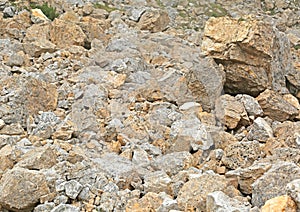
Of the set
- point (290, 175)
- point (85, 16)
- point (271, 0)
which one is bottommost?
point (271, 0)

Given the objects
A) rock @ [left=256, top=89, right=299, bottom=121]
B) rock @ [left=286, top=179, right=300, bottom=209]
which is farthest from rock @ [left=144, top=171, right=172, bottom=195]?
rock @ [left=256, top=89, right=299, bottom=121]

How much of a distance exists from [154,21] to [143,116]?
5.06 metres

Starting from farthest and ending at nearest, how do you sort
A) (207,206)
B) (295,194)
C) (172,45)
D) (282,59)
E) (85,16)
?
(85,16) < (172,45) < (282,59) < (207,206) < (295,194)

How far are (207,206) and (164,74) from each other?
4.20 metres

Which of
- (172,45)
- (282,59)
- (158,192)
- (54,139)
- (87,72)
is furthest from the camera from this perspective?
(172,45)

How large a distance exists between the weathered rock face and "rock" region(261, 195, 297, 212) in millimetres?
4059

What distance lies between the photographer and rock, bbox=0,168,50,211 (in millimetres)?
5324

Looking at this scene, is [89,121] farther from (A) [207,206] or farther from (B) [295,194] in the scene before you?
(B) [295,194]

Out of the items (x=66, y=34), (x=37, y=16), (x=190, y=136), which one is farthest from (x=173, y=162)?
(x=37, y=16)

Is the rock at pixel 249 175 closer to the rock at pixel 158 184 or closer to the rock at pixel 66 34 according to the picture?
the rock at pixel 158 184

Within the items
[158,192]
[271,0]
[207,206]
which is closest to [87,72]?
[158,192]

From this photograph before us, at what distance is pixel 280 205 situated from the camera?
4.48 metres

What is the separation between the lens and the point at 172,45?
10.3 metres

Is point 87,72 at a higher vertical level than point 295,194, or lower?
lower
